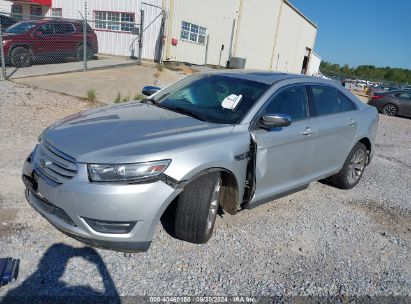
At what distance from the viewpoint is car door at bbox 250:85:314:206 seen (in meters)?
3.47

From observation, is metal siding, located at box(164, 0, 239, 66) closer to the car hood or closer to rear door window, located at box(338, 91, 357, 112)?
rear door window, located at box(338, 91, 357, 112)

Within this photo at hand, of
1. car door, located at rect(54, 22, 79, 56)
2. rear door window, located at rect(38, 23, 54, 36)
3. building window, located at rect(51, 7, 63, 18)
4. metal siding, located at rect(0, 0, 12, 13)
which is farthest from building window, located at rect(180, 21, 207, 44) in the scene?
metal siding, located at rect(0, 0, 12, 13)

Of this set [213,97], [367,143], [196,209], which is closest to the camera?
[196,209]

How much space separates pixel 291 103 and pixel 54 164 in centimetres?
251

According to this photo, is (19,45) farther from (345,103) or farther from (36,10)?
(345,103)

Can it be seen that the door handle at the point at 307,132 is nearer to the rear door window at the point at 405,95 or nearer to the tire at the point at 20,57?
the tire at the point at 20,57

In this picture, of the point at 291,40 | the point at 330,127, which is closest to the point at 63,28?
the point at 330,127

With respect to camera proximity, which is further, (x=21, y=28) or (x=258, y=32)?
(x=258, y=32)

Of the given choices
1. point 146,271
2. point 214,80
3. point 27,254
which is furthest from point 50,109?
point 146,271

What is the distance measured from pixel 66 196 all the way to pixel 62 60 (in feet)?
44.5

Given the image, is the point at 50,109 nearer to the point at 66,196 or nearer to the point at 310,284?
the point at 66,196

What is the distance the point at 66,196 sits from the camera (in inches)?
104

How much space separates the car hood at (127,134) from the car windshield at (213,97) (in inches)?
7.3

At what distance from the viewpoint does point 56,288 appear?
2584 mm
